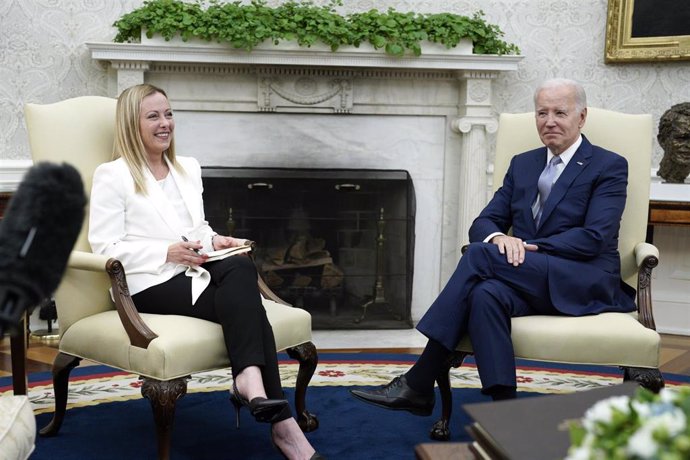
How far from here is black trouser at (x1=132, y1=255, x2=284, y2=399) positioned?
2.65 meters

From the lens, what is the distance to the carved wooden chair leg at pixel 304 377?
3020 mm

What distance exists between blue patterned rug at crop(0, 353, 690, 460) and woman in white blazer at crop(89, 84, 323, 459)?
0.36m

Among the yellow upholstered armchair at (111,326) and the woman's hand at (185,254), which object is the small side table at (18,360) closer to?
the yellow upholstered armchair at (111,326)

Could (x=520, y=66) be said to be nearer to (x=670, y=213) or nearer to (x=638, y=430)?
(x=670, y=213)

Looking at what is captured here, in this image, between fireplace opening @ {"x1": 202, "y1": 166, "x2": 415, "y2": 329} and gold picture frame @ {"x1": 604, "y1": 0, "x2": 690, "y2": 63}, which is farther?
gold picture frame @ {"x1": 604, "y1": 0, "x2": 690, "y2": 63}

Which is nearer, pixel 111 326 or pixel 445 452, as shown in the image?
pixel 445 452

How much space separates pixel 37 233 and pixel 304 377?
1984 millimetres

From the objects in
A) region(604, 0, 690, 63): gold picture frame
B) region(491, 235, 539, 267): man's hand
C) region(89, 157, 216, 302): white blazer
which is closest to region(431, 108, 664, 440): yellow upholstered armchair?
region(491, 235, 539, 267): man's hand

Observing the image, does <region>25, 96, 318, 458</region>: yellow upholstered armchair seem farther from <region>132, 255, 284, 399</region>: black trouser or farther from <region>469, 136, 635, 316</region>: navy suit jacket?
<region>469, 136, 635, 316</region>: navy suit jacket

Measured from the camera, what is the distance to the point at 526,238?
3264 mm

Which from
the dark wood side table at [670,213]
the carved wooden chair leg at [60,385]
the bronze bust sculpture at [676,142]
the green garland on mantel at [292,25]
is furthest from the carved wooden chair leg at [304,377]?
the bronze bust sculpture at [676,142]

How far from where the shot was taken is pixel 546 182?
3.26 m

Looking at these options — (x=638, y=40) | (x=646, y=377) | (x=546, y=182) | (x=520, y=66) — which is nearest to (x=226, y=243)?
(x=546, y=182)

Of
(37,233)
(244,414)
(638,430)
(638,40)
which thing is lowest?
(244,414)
